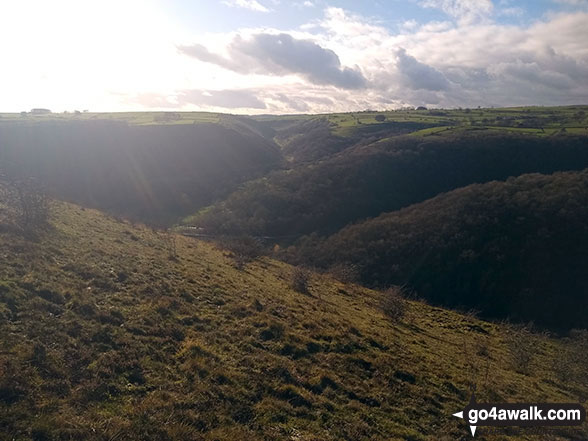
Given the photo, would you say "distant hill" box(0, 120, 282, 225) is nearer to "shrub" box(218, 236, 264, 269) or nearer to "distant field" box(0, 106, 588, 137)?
"distant field" box(0, 106, 588, 137)

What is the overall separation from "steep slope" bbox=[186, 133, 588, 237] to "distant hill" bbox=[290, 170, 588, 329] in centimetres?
1408

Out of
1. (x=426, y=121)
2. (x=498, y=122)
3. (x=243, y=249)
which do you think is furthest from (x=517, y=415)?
(x=426, y=121)

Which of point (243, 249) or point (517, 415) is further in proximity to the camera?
point (243, 249)

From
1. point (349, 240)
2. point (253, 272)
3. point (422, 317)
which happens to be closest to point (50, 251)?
point (253, 272)

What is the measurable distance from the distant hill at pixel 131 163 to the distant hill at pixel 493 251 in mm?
37092

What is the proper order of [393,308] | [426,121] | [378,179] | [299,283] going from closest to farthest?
[393,308] → [299,283] → [378,179] → [426,121]

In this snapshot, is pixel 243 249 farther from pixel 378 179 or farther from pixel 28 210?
pixel 378 179

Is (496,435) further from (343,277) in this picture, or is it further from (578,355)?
(343,277)

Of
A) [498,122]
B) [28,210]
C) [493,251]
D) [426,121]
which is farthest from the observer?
[426,121]

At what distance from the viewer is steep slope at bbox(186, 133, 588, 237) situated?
215 feet

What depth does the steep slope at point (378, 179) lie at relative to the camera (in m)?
65.4

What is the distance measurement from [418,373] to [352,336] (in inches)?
121

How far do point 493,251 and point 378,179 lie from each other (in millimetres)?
38806

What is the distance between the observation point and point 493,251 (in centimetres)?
4103
